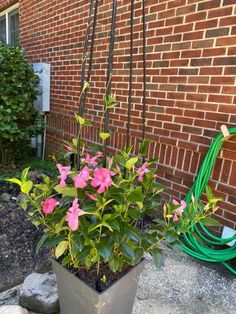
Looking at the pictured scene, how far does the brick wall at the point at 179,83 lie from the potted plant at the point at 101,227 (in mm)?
926

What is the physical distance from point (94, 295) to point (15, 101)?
3430 millimetres

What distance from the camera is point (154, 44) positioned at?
103 inches

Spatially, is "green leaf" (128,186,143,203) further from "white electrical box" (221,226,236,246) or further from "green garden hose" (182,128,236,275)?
"white electrical box" (221,226,236,246)

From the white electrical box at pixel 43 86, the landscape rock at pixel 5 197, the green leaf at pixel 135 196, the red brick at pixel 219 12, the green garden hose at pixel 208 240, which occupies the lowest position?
the landscape rock at pixel 5 197

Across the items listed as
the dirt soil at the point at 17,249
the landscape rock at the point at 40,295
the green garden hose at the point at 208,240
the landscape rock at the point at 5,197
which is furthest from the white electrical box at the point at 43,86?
the landscape rock at the point at 40,295

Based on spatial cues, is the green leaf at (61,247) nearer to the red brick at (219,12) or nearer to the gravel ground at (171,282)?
the gravel ground at (171,282)

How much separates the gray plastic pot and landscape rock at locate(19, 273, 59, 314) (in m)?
0.18

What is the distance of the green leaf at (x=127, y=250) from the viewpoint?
1228 mm

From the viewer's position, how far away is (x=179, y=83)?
2.41m

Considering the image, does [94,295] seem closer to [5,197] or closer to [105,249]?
[105,249]

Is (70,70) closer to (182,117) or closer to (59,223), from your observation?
(182,117)

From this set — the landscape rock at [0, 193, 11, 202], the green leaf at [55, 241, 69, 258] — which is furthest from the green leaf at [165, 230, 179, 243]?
the landscape rock at [0, 193, 11, 202]

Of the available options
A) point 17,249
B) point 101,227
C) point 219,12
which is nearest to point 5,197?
point 17,249

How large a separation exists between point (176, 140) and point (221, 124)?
17.6 inches
